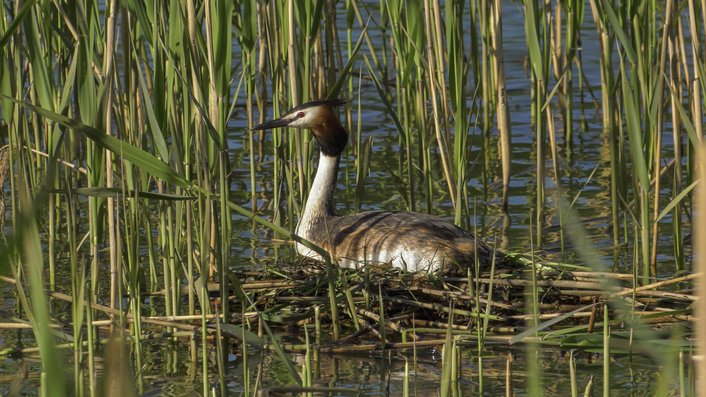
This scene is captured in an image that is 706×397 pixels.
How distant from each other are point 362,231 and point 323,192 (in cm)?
65

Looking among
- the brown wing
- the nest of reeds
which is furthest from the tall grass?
the brown wing

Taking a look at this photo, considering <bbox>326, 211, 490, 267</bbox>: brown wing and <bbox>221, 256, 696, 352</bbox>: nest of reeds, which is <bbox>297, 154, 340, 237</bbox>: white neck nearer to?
<bbox>326, 211, 490, 267</bbox>: brown wing

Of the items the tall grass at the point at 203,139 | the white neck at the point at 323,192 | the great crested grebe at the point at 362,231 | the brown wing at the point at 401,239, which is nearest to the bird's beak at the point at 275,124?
the great crested grebe at the point at 362,231

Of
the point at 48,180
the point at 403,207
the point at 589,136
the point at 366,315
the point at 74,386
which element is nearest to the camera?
the point at 48,180

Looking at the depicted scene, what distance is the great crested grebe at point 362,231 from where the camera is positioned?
532cm

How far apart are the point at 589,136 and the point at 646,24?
4106 millimetres

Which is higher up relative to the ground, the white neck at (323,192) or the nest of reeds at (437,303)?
the white neck at (323,192)

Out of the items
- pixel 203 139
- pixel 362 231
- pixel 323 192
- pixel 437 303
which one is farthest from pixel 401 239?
pixel 203 139

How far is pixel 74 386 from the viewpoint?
3.69 meters

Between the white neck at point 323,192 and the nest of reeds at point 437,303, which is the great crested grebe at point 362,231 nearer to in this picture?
the white neck at point 323,192

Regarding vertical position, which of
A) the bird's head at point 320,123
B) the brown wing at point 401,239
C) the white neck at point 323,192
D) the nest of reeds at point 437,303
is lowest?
the nest of reeds at point 437,303

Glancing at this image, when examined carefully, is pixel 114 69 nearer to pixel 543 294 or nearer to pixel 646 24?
pixel 543 294

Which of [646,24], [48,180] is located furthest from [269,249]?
[48,180]

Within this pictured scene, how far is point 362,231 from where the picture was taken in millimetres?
5652
